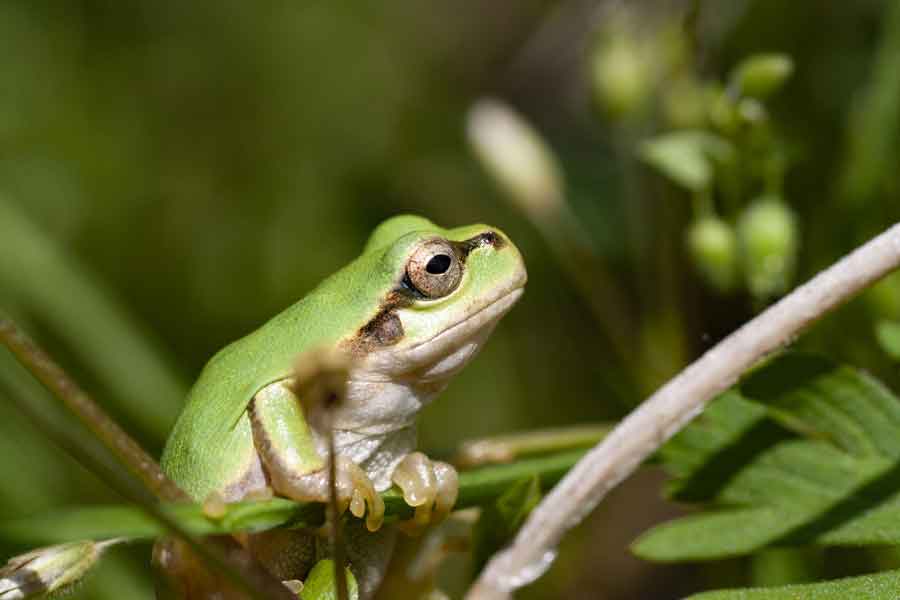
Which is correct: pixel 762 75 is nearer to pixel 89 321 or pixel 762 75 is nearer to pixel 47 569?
pixel 47 569

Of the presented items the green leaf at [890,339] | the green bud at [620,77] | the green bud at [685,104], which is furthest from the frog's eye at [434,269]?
the green bud at [620,77]

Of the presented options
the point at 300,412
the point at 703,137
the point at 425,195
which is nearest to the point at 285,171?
the point at 425,195

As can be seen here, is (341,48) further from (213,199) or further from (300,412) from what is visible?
(300,412)

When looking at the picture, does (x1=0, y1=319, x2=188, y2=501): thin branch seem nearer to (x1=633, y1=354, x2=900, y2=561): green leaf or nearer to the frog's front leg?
Result: the frog's front leg

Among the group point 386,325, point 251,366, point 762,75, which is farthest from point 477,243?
point 762,75

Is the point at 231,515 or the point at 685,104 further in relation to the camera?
the point at 685,104

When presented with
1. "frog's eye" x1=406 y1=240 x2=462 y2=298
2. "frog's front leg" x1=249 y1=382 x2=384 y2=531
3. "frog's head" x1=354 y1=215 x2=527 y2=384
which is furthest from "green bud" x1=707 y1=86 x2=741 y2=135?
"frog's front leg" x1=249 y1=382 x2=384 y2=531
